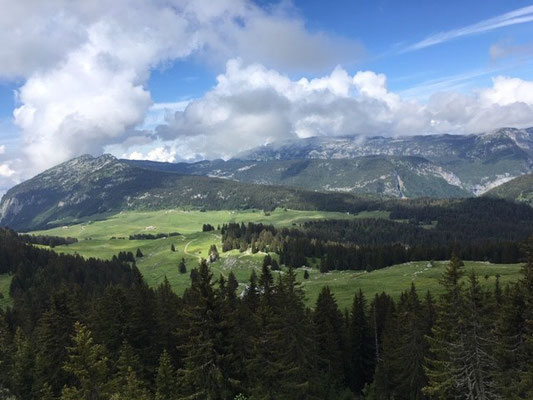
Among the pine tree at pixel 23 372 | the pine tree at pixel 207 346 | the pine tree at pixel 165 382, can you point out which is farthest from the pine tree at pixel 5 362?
the pine tree at pixel 207 346

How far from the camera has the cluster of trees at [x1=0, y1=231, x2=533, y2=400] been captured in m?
30.6

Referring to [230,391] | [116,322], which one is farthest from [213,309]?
[116,322]

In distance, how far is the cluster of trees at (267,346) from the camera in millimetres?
30562

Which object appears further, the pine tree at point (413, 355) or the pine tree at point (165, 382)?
the pine tree at point (413, 355)

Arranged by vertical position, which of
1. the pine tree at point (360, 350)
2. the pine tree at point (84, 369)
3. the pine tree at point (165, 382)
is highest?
the pine tree at point (84, 369)

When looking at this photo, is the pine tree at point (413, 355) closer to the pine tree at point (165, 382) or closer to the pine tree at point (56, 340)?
the pine tree at point (165, 382)

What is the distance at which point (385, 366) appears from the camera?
60.4m

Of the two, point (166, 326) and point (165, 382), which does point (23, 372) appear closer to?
point (166, 326)

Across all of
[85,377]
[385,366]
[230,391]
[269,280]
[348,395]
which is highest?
[269,280]

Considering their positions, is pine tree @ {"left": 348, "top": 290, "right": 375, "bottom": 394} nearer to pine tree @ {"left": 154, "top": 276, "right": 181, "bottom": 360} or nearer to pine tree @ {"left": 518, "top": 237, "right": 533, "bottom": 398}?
pine tree @ {"left": 154, "top": 276, "right": 181, "bottom": 360}

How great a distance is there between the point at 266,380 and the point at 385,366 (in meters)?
30.0

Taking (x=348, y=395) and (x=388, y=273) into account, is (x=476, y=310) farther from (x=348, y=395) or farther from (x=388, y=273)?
(x=388, y=273)

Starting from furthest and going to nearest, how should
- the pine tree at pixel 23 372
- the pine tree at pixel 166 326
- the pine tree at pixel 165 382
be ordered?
the pine tree at pixel 23 372
the pine tree at pixel 166 326
the pine tree at pixel 165 382

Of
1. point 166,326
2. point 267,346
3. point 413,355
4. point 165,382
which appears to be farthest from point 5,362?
point 413,355
